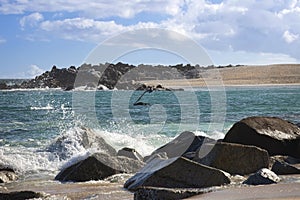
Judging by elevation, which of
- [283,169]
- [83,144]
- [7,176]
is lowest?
[7,176]

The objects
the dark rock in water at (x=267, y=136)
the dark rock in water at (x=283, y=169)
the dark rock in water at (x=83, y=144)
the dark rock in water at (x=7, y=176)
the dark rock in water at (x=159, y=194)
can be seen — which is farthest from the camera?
the dark rock in water at (x=83, y=144)

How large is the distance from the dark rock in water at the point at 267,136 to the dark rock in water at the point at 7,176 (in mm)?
4705

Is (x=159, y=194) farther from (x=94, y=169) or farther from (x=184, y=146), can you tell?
(x=184, y=146)

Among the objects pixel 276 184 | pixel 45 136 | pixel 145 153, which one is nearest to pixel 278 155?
pixel 276 184

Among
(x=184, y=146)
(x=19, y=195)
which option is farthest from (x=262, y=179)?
(x=184, y=146)

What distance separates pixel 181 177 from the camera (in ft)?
31.7

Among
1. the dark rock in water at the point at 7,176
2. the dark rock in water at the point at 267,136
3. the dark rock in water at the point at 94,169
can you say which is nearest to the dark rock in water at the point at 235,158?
the dark rock in water at the point at 267,136

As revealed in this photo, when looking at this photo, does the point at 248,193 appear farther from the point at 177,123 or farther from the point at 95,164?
the point at 177,123

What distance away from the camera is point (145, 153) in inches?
641

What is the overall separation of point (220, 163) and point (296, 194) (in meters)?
2.98

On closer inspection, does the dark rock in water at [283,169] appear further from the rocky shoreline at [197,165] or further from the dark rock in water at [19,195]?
the dark rock in water at [19,195]

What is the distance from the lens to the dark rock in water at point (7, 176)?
11664 mm

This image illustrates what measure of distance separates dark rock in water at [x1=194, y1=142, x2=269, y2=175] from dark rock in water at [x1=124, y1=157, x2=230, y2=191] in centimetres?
118

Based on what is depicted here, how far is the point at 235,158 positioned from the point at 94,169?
2695 mm
